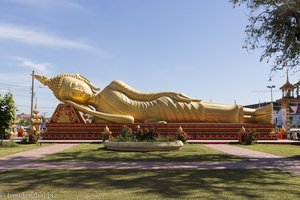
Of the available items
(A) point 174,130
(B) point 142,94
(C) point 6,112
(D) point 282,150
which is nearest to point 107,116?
(B) point 142,94

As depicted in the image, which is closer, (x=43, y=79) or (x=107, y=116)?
(x=107, y=116)

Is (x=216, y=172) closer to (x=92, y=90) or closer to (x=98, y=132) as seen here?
(x=98, y=132)

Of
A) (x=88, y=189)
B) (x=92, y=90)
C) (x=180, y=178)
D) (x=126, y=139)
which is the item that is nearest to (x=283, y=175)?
(x=180, y=178)

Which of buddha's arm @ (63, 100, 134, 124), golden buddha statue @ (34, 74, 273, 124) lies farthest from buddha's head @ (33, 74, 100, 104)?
buddha's arm @ (63, 100, 134, 124)

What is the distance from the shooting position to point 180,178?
807 centimetres

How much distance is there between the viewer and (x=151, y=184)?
734 centimetres

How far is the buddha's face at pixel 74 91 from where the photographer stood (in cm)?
2436

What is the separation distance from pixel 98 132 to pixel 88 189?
676 inches

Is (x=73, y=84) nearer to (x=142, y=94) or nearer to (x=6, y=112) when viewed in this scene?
(x=142, y=94)

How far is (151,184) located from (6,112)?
43.2 ft

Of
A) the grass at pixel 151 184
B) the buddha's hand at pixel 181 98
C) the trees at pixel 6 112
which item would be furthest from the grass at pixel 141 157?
the buddha's hand at pixel 181 98

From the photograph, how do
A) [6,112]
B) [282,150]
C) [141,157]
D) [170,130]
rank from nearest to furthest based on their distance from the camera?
[141,157], [282,150], [6,112], [170,130]

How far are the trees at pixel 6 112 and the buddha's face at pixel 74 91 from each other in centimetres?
608

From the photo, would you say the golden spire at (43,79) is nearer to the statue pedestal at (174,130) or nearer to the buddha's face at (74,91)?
the buddha's face at (74,91)
